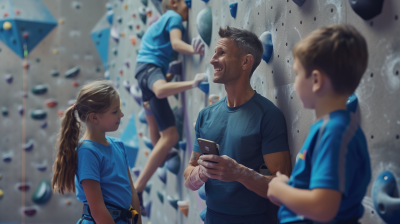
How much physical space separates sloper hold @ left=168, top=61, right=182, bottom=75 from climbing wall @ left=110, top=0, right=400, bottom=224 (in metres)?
0.06

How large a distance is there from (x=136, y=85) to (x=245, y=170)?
3166mm

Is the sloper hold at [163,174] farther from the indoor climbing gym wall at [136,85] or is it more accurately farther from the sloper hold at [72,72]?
the sloper hold at [72,72]

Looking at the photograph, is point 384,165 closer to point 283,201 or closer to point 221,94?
point 283,201

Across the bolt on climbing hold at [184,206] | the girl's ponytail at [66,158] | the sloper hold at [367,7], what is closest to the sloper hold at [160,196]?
the bolt on climbing hold at [184,206]

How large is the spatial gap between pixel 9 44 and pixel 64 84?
3.17 ft

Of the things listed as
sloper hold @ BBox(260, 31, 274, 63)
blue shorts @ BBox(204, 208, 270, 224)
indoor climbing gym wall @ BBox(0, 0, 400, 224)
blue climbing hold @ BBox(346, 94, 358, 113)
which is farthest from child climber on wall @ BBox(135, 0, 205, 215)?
blue climbing hold @ BBox(346, 94, 358, 113)

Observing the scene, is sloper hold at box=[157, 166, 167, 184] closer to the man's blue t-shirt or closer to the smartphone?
the man's blue t-shirt

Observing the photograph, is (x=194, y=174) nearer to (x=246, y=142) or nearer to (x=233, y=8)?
(x=246, y=142)

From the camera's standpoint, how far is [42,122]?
529cm

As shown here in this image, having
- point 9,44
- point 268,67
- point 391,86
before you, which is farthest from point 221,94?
point 9,44

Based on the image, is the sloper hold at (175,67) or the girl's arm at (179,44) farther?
the sloper hold at (175,67)

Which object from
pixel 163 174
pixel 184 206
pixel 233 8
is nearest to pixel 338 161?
pixel 233 8

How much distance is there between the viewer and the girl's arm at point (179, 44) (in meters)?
2.55

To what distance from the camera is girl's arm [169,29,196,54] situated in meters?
2.55
